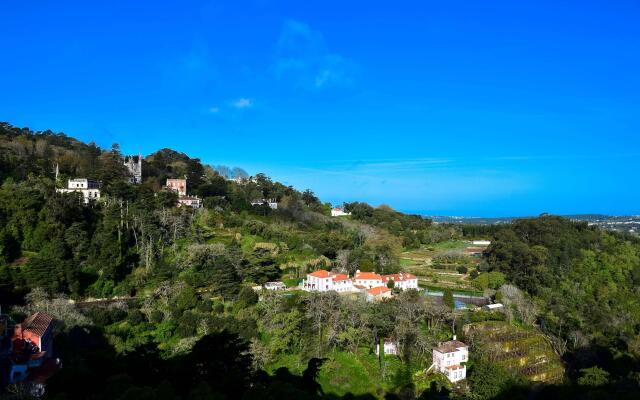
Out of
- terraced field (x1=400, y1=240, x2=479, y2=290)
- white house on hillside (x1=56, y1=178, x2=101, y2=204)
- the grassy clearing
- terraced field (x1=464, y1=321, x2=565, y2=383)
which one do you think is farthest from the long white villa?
white house on hillside (x1=56, y1=178, x2=101, y2=204)

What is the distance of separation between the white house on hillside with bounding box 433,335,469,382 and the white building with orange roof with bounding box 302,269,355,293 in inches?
332

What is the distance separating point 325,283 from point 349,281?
5.86 feet

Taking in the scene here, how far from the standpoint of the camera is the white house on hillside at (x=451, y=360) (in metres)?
19.1

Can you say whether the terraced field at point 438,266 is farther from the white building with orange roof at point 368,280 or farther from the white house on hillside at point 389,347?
the white house on hillside at point 389,347

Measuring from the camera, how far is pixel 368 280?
95.9 ft

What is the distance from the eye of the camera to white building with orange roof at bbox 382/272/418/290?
1189 inches

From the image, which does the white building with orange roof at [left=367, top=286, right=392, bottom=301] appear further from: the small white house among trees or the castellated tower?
the castellated tower

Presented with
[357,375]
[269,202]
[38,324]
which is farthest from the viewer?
[269,202]

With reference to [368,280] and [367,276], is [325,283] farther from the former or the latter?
[367,276]

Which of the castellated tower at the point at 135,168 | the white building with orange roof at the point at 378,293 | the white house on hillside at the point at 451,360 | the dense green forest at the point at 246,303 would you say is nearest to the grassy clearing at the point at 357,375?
the dense green forest at the point at 246,303

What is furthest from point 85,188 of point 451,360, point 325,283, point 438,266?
point 438,266

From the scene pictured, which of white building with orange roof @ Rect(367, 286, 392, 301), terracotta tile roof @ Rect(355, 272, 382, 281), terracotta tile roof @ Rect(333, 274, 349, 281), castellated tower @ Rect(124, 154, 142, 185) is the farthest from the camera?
castellated tower @ Rect(124, 154, 142, 185)

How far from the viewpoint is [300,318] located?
66.2 ft

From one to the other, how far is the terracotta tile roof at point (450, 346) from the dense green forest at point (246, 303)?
26.7 inches
